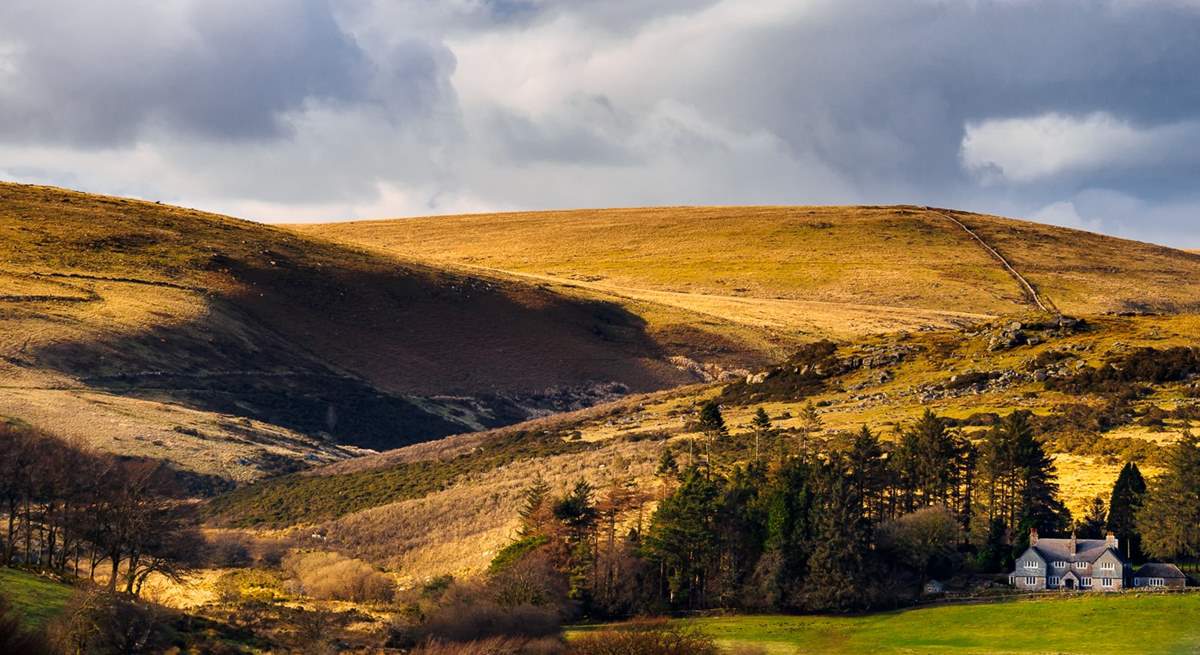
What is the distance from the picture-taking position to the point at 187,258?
5807 inches

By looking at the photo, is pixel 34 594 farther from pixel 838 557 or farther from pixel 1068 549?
pixel 1068 549

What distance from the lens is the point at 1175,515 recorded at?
175 ft

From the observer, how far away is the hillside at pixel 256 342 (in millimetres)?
95312

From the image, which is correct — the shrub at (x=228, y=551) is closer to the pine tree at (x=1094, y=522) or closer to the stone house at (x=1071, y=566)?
the stone house at (x=1071, y=566)

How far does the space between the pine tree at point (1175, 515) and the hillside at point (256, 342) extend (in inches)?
2293

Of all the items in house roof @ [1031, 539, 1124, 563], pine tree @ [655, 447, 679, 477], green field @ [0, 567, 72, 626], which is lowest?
green field @ [0, 567, 72, 626]

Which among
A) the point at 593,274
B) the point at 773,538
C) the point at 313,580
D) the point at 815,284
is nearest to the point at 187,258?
the point at 593,274

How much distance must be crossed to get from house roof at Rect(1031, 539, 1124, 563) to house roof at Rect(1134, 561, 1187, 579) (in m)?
0.93

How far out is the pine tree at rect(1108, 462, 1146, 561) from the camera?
54.3 metres

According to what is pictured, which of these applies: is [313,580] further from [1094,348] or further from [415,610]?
[1094,348]

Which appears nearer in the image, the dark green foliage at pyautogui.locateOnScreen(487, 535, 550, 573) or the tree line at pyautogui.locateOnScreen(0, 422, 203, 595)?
the tree line at pyautogui.locateOnScreen(0, 422, 203, 595)

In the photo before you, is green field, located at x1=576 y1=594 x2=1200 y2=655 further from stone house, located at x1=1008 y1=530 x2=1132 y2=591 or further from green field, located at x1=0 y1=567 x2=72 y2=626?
green field, located at x1=0 y1=567 x2=72 y2=626

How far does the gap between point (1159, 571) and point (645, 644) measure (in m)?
23.8

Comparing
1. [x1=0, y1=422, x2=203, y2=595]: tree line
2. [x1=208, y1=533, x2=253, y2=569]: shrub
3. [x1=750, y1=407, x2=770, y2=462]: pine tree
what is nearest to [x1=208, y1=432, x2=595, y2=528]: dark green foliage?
[x1=208, y1=533, x2=253, y2=569]: shrub
